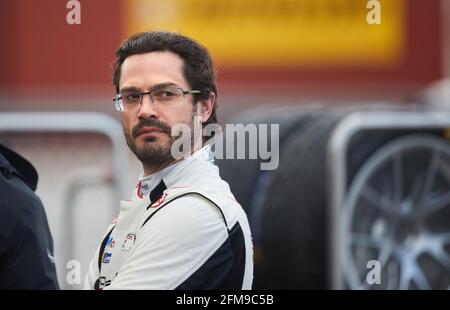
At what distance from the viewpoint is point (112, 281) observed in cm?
162

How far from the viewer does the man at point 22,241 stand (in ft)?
5.87

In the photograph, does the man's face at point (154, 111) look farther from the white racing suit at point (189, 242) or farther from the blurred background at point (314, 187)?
the blurred background at point (314, 187)

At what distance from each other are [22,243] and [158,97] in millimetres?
414

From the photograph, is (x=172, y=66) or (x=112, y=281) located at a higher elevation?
(x=172, y=66)

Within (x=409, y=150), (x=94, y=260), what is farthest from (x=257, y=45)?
(x=94, y=260)

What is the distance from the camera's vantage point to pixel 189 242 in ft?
5.06

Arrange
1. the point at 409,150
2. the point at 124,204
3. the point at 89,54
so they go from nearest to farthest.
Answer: the point at 124,204 < the point at 409,150 < the point at 89,54

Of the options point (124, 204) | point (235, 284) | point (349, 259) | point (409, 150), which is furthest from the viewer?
point (409, 150)

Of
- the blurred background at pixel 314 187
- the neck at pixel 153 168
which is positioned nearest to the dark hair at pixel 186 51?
the neck at pixel 153 168

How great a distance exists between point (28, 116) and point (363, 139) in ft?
3.84

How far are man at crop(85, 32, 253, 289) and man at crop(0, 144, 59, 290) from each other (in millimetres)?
144

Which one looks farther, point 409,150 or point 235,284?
point 409,150

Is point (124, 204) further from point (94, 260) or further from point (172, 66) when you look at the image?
point (172, 66)

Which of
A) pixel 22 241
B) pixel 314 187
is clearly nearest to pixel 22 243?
pixel 22 241
